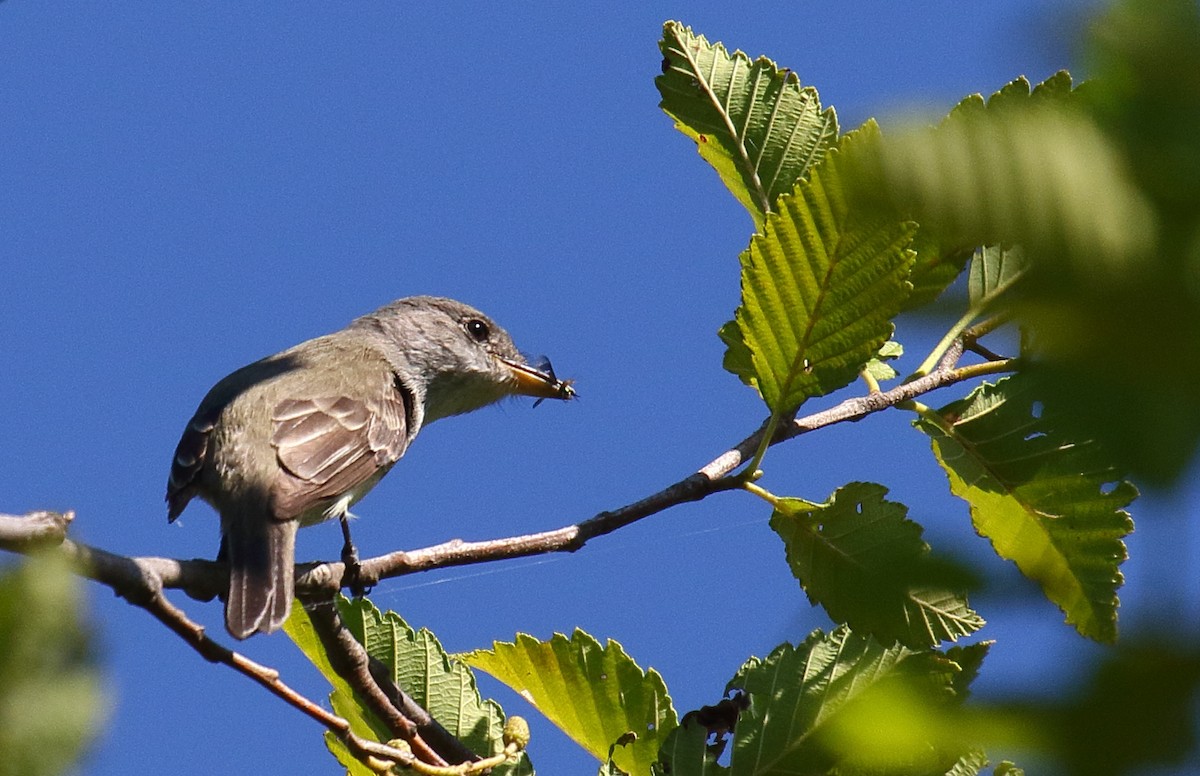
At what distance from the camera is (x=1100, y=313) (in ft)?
2.11

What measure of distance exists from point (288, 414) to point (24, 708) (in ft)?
15.1

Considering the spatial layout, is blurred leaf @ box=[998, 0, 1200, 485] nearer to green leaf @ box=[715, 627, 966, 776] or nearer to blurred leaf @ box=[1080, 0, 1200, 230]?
blurred leaf @ box=[1080, 0, 1200, 230]

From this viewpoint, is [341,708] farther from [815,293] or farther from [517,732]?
[815,293]

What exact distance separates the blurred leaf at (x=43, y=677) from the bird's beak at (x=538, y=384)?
639 cm

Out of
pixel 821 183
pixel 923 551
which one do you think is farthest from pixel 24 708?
pixel 821 183

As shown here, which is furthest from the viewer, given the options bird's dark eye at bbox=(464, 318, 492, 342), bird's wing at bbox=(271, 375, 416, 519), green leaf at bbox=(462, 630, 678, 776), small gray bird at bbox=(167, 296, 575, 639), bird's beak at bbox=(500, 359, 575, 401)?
bird's dark eye at bbox=(464, 318, 492, 342)

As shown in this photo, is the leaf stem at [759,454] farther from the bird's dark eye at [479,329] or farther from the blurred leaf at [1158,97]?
the bird's dark eye at [479,329]

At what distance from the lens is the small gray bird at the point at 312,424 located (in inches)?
163

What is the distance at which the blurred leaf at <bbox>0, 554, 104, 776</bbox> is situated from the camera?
641mm

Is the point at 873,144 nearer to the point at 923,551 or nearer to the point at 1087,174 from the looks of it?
the point at 1087,174

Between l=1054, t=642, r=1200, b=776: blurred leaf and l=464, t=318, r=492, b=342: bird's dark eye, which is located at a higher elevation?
l=464, t=318, r=492, b=342: bird's dark eye

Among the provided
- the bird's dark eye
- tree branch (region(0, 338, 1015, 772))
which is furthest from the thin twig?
the bird's dark eye

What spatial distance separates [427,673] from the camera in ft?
11.3

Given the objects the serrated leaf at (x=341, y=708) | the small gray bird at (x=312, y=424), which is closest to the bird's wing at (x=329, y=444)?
the small gray bird at (x=312, y=424)
